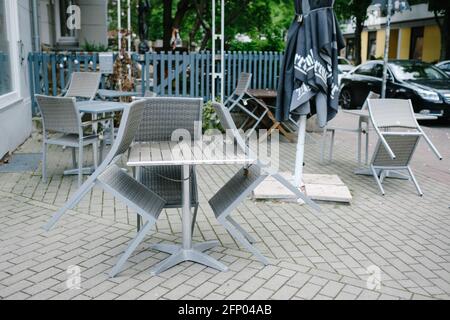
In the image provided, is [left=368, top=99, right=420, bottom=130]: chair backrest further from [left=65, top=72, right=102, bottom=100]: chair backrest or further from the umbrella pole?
[left=65, top=72, right=102, bottom=100]: chair backrest

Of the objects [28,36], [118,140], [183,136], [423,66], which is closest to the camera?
[118,140]

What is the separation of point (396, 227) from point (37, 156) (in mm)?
5303

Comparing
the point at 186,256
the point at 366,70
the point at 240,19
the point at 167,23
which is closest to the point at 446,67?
the point at 366,70

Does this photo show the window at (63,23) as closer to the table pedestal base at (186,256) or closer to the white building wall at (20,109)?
the white building wall at (20,109)

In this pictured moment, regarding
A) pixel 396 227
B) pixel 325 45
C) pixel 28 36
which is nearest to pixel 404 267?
pixel 396 227

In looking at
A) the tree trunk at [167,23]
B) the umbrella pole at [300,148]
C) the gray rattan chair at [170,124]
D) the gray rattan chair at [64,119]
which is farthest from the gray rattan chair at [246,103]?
the tree trunk at [167,23]

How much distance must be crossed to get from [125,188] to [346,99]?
1290 centimetres

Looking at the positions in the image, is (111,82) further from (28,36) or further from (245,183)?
(245,183)

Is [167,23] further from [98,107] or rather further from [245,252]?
[245,252]

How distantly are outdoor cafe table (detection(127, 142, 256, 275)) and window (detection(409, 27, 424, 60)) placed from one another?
1273 inches

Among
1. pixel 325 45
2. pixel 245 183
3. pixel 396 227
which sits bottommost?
pixel 396 227

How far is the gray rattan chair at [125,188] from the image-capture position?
3.34m

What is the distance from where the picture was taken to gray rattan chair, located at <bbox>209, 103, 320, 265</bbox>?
3607 mm
